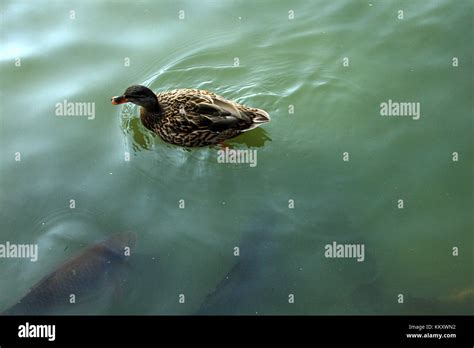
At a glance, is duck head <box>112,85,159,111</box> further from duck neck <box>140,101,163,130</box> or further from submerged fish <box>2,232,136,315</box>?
submerged fish <box>2,232,136,315</box>

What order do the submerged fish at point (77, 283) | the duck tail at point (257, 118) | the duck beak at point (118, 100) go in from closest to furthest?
the submerged fish at point (77, 283)
the duck tail at point (257, 118)
the duck beak at point (118, 100)

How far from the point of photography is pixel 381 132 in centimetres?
841

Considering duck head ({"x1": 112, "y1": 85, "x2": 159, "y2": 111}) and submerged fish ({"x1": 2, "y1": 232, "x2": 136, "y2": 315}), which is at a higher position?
duck head ({"x1": 112, "y1": 85, "x2": 159, "y2": 111})

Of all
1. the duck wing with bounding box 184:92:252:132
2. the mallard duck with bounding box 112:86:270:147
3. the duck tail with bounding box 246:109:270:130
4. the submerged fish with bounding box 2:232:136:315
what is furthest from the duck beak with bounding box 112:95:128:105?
the submerged fish with bounding box 2:232:136:315

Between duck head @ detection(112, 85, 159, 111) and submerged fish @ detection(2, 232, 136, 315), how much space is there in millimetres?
2074

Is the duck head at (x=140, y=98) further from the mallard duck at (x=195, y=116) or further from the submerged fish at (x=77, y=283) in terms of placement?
the submerged fish at (x=77, y=283)

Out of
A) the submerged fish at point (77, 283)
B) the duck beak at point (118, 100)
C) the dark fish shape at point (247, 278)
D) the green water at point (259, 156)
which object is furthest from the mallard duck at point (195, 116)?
the submerged fish at point (77, 283)

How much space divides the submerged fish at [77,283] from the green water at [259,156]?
245 mm

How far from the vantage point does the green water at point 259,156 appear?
7082mm

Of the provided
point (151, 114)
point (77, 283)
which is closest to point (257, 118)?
point (151, 114)

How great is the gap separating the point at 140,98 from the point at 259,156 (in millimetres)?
1785

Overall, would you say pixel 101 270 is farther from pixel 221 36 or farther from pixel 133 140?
pixel 221 36

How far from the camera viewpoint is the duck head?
26.9ft

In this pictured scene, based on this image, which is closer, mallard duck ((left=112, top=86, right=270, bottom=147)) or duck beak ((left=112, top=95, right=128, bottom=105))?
mallard duck ((left=112, top=86, right=270, bottom=147))
